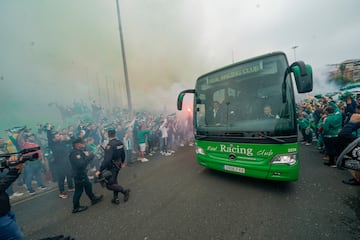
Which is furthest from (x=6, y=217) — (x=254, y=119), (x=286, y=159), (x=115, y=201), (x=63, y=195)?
(x=286, y=159)

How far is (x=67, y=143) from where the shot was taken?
4.50 metres

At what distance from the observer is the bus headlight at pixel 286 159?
2.72 metres

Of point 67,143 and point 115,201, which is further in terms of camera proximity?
point 67,143

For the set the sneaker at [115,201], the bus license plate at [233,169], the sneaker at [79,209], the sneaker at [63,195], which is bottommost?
the sneaker at [63,195]

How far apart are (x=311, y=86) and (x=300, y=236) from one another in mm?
2336

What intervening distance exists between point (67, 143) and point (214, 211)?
15.0 ft

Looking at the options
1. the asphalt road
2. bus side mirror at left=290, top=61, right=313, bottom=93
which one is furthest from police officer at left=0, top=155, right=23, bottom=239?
bus side mirror at left=290, top=61, right=313, bottom=93

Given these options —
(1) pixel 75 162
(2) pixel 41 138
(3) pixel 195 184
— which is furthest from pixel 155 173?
(2) pixel 41 138

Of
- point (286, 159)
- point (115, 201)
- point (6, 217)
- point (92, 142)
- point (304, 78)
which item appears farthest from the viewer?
point (92, 142)

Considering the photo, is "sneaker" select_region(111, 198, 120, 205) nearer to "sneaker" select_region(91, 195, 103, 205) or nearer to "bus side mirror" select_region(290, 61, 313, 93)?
"sneaker" select_region(91, 195, 103, 205)

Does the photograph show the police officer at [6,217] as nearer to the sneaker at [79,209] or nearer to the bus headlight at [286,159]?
the sneaker at [79,209]

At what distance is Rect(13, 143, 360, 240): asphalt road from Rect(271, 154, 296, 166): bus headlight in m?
0.74

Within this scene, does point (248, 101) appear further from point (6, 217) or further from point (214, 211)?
point (6, 217)

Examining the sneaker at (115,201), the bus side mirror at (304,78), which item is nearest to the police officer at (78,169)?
the sneaker at (115,201)
